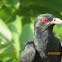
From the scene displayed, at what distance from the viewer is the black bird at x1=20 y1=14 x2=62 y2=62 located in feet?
3.27

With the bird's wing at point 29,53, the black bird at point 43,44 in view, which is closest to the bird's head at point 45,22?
the black bird at point 43,44

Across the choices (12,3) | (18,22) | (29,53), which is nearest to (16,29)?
(18,22)

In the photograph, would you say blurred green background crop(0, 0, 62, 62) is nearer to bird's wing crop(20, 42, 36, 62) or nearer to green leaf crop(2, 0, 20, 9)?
green leaf crop(2, 0, 20, 9)

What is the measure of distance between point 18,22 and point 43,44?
633 mm

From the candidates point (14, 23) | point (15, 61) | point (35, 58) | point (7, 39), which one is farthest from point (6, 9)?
point (35, 58)

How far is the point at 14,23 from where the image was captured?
168cm

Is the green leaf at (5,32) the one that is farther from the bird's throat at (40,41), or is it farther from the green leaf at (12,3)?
the bird's throat at (40,41)

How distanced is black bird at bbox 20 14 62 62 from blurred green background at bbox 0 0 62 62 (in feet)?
1.65

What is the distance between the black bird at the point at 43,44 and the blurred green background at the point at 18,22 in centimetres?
50

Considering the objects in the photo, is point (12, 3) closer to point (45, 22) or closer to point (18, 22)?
point (18, 22)

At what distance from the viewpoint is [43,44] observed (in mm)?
1034

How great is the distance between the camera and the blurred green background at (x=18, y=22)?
1580mm

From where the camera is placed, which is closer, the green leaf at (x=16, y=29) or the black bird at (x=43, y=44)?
the black bird at (x=43, y=44)

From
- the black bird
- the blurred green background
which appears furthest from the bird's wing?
the blurred green background
